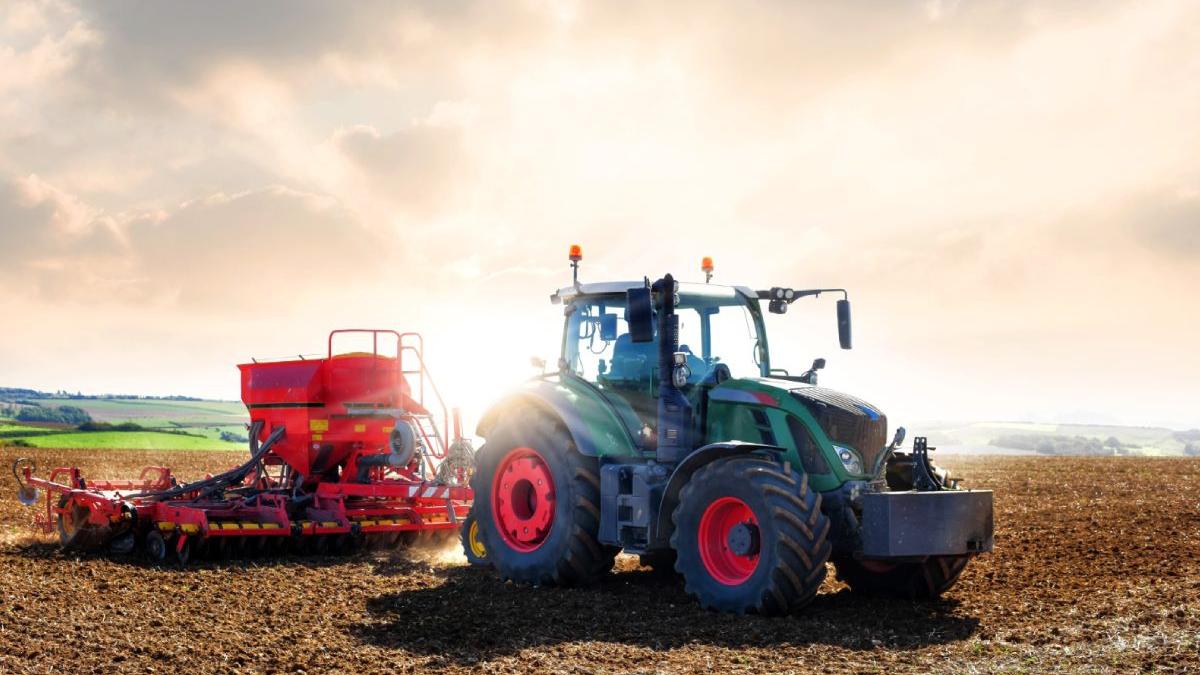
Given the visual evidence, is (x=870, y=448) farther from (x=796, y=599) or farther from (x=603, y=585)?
(x=603, y=585)

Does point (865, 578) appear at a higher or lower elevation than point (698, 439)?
lower

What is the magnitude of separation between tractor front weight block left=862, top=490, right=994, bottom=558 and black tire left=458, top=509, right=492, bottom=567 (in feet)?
15.5

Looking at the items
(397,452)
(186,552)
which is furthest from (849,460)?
(186,552)

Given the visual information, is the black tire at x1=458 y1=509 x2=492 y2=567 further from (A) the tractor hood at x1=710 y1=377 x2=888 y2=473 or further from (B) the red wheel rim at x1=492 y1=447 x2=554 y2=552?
(A) the tractor hood at x1=710 y1=377 x2=888 y2=473

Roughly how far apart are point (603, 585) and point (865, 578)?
2.53 metres

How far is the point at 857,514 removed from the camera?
9789 millimetres

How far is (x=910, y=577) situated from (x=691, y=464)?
7.62 feet

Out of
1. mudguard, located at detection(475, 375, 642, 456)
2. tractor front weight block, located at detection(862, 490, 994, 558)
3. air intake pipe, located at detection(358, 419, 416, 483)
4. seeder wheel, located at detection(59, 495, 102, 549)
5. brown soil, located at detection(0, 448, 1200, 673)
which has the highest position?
mudguard, located at detection(475, 375, 642, 456)

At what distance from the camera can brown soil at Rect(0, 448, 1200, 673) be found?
8242 mm

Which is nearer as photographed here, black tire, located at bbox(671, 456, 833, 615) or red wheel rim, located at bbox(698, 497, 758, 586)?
black tire, located at bbox(671, 456, 833, 615)

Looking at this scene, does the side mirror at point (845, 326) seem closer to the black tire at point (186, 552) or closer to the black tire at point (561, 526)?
the black tire at point (561, 526)

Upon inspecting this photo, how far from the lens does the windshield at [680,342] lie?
11.1m

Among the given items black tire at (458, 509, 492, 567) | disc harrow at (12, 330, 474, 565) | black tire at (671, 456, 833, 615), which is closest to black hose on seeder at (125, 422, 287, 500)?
disc harrow at (12, 330, 474, 565)

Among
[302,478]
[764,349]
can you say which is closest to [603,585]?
[764,349]
